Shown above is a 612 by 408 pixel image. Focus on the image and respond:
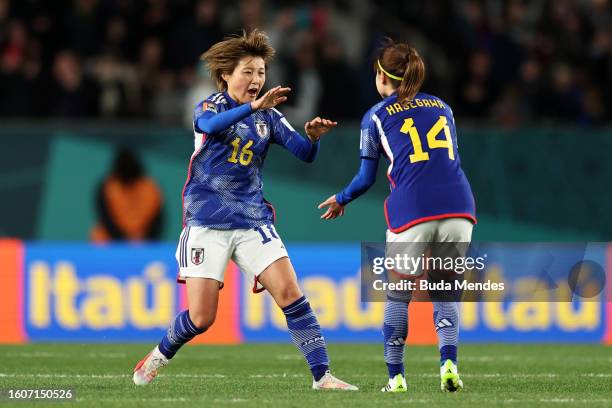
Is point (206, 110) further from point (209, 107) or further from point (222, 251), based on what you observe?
point (222, 251)

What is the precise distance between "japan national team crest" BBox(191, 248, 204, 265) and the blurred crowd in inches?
307

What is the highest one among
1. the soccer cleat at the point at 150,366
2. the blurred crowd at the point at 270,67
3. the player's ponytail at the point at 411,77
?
the blurred crowd at the point at 270,67

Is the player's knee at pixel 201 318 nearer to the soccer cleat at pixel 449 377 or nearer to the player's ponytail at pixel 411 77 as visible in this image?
the soccer cleat at pixel 449 377

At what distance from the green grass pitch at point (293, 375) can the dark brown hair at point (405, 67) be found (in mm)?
1775

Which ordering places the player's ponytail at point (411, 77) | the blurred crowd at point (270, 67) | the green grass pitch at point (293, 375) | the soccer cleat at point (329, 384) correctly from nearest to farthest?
the green grass pitch at point (293, 375) → the player's ponytail at point (411, 77) → the soccer cleat at point (329, 384) → the blurred crowd at point (270, 67)

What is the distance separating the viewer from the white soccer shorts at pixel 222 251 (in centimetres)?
812

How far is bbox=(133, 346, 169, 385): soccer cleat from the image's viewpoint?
27.5ft

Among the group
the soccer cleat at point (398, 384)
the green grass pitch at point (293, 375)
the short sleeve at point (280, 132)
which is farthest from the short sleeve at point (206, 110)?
the soccer cleat at point (398, 384)

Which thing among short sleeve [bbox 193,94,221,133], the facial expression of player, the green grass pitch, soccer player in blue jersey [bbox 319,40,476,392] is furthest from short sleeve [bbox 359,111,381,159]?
the green grass pitch

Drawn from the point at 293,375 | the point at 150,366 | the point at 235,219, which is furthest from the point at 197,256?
the point at 293,375

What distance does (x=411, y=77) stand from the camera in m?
7.99

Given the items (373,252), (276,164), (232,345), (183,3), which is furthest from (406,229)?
(183,3)

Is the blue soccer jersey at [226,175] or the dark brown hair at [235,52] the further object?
the dark brown hair at [235,52]

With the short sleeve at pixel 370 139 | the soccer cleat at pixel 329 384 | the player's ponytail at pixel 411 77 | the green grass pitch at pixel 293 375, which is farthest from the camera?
the soccer cleat at pixel 329 384
